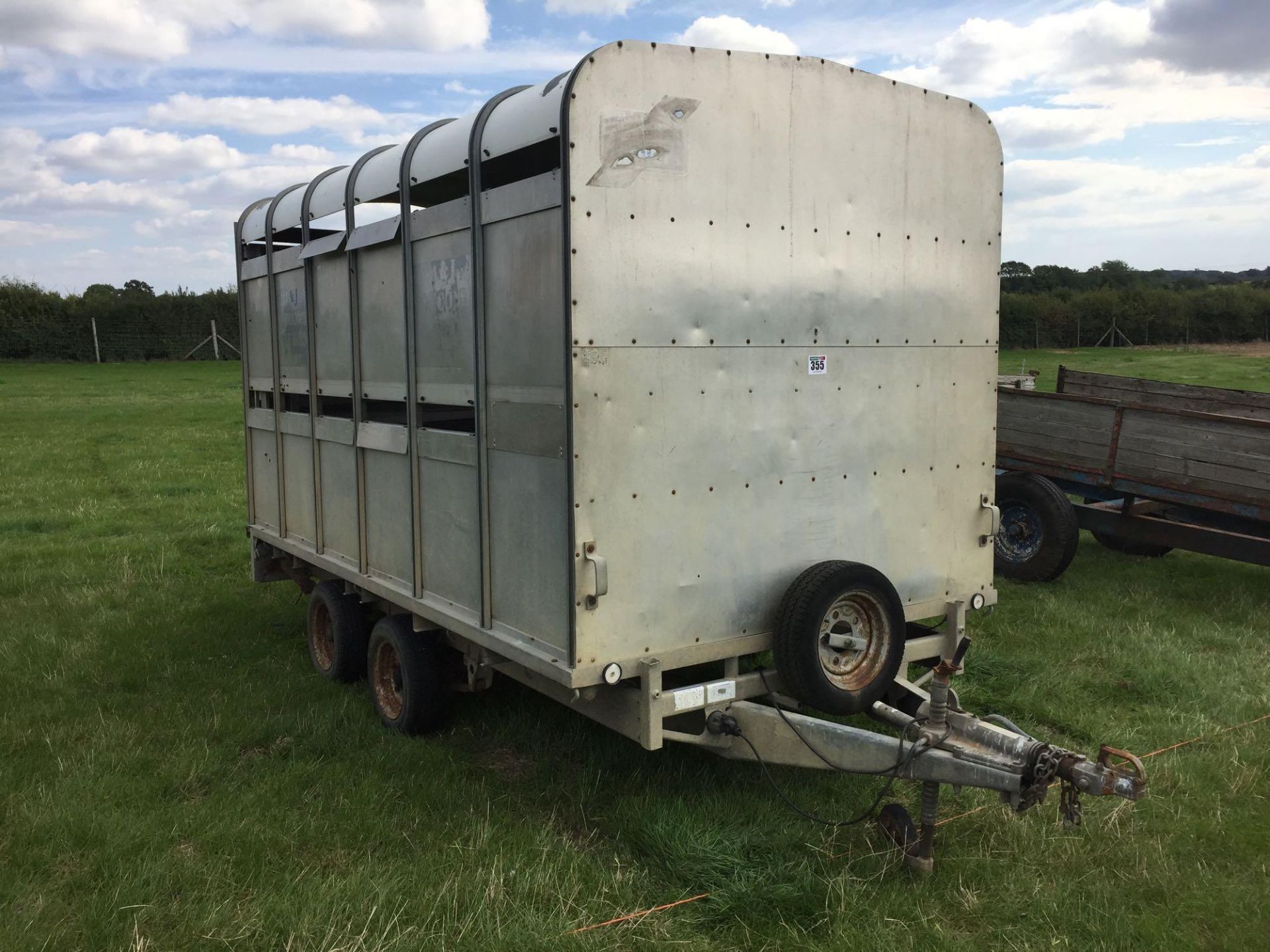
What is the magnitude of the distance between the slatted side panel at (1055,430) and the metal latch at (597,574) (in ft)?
18.9

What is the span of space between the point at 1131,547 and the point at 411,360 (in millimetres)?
7324

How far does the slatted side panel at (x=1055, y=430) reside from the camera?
27.7ft

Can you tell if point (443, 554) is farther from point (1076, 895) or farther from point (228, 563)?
point (228, 563)

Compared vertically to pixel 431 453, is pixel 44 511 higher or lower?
lower

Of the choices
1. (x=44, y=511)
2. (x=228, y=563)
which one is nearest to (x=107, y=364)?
(x=44, y=511)

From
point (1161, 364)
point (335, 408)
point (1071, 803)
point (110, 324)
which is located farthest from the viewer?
point (110, 324)

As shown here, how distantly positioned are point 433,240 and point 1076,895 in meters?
3.87

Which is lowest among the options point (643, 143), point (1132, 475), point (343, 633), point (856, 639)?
point (343, 633)

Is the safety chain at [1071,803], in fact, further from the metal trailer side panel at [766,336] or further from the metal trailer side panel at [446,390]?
the metal trailer side panel at [446,390]

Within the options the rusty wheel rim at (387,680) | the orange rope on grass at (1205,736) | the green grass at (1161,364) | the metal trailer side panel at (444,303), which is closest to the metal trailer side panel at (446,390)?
the metal trailer side panel at (444,303)

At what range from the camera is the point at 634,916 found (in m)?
3.86

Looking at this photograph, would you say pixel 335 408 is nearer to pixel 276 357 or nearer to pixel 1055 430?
pixel 276 357

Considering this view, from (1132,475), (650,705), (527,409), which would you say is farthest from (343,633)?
Answer: (1132,475)

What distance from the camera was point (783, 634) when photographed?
4426mm
